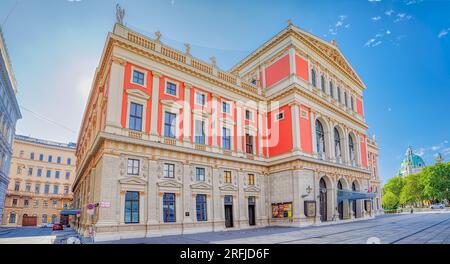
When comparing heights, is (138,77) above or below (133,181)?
above

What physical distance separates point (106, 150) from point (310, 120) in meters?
20.0

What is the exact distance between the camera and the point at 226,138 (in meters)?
25.9

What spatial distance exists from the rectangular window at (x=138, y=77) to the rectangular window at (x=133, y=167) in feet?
19.2

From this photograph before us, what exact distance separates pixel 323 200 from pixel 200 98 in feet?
55.5

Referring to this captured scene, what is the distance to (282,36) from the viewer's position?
29.2 metres

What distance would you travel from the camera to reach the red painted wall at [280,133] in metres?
27.6

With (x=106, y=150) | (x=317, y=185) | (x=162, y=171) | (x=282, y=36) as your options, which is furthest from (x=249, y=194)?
(x=282, y=36)

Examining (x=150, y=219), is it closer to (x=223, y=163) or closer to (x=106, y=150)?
(x=106, y=150)

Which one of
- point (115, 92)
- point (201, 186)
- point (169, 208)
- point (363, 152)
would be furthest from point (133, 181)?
point (363, 152)

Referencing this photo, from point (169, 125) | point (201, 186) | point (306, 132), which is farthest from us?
point (306, 132)

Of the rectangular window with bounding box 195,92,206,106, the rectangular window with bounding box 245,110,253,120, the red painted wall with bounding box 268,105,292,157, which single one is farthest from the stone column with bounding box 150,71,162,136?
the red painted wall with bounding box 268,105,292,157

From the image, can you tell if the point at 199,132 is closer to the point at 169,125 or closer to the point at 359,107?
the point at 169,125

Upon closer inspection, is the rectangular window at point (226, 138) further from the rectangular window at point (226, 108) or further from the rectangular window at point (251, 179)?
the rectangular window at point (251, 179)

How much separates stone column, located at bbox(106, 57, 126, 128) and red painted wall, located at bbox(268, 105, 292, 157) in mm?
15820
